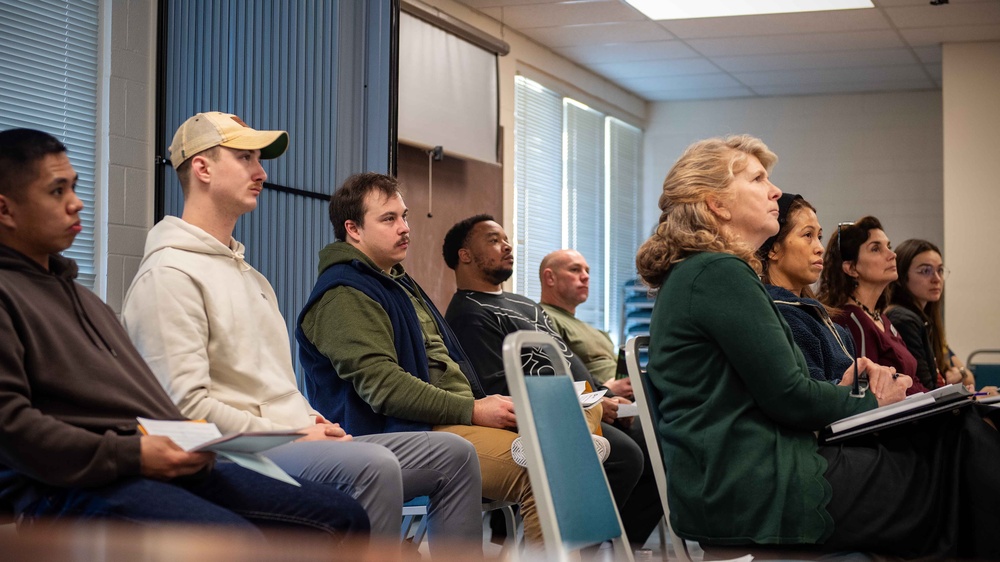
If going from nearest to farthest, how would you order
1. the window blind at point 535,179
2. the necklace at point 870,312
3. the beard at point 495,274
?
the necklace at point 870,312 < the beard at point 495,274 < the window blind at point 535,179

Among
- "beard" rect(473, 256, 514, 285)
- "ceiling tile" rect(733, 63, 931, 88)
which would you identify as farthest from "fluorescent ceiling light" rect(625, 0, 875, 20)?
"beard" rect(473, 256, 514, 285)

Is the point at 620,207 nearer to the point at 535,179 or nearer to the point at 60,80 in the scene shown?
the point at 535,179

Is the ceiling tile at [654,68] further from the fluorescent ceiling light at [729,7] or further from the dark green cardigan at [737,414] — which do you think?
the dark green cardigan at [737,414]

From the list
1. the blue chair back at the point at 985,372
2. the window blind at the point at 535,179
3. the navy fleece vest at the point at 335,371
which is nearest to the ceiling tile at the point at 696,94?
the window blind at the point at 535,179

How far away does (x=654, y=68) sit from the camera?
7406 millimetres

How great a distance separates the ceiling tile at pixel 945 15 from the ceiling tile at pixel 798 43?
0.85 ft

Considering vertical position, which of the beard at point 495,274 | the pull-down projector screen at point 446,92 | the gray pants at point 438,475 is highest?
the pull-down projector screen at point 446,92

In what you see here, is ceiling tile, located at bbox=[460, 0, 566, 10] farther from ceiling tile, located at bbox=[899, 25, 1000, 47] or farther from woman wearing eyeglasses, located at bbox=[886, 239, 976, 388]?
woman wearing eyeglasses, located at bbox=[886, 239, 976, 388]

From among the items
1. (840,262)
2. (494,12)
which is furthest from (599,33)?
(840,262)

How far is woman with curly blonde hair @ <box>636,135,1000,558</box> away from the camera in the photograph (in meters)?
1.78

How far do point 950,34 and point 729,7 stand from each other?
152cm

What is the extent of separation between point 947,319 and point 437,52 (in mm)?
3613

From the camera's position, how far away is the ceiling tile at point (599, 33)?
6379mm

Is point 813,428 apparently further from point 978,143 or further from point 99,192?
point 978,143
